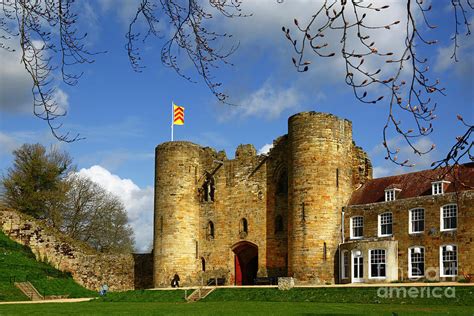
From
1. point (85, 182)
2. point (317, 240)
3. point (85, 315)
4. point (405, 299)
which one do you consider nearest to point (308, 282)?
point (317, 240)

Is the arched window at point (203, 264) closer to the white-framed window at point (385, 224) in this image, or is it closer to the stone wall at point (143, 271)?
the stone wall at point (143, 271)

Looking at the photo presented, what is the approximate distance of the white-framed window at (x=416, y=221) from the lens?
32750mm

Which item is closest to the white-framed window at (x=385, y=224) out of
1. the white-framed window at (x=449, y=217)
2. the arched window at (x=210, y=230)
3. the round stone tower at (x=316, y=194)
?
the round stone tower at (x=316, y=194)

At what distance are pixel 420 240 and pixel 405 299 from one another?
8425 mm

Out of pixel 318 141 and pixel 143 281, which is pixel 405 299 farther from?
pixel 143 281

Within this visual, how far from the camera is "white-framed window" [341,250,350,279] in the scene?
34750 millimetres

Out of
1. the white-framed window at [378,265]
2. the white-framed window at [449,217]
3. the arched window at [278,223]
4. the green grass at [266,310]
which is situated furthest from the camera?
the arched window at [278,223]

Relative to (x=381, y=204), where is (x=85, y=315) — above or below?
below

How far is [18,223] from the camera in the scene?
42312 mm

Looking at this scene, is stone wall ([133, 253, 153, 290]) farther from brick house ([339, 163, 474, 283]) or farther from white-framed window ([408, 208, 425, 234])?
white-framed window ([408, 208, 425, 234])

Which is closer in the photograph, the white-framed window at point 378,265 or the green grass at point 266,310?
the green grass at point 266,310

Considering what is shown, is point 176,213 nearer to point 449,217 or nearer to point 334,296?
point 334,296

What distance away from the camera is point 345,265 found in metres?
35.0

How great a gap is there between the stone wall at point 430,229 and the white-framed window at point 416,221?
167mm
